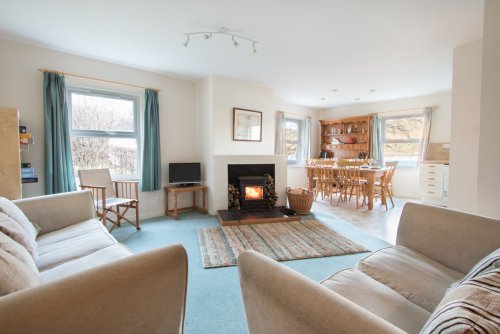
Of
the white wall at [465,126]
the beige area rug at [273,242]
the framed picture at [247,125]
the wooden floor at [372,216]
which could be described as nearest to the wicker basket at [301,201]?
the wooden floor at [372,216]

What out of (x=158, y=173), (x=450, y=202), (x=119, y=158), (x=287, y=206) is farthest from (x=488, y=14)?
(x=119, y=158)

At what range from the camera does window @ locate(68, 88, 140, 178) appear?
10.7 ft

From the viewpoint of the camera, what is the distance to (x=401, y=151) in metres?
5.77

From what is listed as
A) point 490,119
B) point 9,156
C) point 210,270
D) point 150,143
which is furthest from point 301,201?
point 9,156

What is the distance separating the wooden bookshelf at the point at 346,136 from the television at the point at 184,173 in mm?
4301

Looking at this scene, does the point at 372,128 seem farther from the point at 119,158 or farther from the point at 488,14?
the point at 119,158

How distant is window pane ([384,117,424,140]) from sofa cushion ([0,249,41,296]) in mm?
6846

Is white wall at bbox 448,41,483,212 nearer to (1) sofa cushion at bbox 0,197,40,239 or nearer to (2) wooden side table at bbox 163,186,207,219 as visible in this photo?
(2) wooden side table at bbox 163,186,207,219

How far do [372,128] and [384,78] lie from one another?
2.12m

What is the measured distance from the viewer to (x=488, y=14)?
5.92 feet

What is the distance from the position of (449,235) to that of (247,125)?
345cm

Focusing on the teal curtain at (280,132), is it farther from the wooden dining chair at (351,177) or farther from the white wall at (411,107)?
the white wall at (411,107)

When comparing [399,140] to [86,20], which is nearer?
[86,20]

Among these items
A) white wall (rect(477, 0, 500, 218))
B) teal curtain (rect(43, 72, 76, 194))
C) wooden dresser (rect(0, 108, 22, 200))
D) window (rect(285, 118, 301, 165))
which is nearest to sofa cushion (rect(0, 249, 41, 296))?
wooden dresser (rect(0, 108, 22, 200))
